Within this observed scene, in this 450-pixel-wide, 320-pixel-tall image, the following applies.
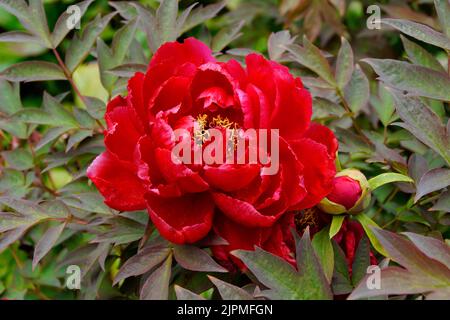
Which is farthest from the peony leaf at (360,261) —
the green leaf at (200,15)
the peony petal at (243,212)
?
the green leaf at (200,15)

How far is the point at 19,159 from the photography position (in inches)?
40.4

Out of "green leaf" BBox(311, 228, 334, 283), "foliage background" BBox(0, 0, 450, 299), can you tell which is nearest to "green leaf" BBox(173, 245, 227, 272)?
"foliage background" BBox(0, 0, 450, 299)

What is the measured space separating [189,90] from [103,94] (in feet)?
3.68

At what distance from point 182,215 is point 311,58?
0.32 metres

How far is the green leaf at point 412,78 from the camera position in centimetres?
76

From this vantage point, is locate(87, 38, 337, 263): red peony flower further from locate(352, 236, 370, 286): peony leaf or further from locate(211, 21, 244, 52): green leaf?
locate(211, 21, 244, 52): green leaf

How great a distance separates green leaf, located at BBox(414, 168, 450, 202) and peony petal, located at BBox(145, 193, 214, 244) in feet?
0.72

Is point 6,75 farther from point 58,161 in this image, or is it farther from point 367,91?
point 367,91

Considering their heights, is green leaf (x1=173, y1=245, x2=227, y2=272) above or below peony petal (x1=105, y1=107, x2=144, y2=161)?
below

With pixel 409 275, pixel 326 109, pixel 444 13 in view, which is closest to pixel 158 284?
pixel 409 275

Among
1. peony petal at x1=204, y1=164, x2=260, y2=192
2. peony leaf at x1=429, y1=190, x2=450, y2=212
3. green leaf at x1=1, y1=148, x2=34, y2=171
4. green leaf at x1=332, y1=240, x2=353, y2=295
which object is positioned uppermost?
green leaf at x1=1, y1=148, x2=34, y2=171

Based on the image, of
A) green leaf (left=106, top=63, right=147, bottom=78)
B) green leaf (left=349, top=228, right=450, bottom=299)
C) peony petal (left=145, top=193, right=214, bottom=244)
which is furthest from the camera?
green leaf (left=106, top=63, right=147, bottom=78)

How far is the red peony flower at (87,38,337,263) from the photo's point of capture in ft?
2.34
